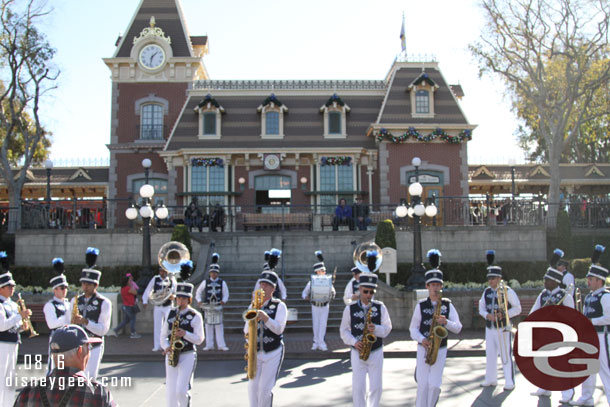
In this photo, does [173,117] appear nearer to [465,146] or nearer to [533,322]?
[465,146]

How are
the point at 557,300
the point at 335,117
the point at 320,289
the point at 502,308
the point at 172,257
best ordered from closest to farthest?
the point at 172,257 < the point at 557,300 < the point at 502,308 < the point at 320,289 < the point at 335,117

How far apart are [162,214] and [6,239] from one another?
32.0ft

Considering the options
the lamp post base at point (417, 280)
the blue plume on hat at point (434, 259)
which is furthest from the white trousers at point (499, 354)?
the lamp post base at point (417, 280)

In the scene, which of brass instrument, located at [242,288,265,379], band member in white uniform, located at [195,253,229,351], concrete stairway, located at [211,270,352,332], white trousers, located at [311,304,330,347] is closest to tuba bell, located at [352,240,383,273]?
brass instrument, located at [242,288,265,379]

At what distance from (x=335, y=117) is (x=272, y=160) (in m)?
4.12

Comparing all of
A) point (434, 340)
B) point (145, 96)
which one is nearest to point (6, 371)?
point (434, 340)

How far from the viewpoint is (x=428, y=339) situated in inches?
304

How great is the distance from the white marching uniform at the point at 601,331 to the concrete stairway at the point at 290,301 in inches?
329

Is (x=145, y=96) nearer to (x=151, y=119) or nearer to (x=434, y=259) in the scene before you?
(x=151, y=119)

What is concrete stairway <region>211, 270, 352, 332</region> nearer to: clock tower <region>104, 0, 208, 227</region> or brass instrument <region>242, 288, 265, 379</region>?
brass instrument <region>242, 288, 265, 379</region>

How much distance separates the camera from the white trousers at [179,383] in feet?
23.9

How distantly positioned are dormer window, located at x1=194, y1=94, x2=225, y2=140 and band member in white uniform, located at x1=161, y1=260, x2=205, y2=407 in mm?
20832

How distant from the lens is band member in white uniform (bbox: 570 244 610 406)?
860 cm

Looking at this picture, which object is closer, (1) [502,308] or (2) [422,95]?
(1) [502,308]
